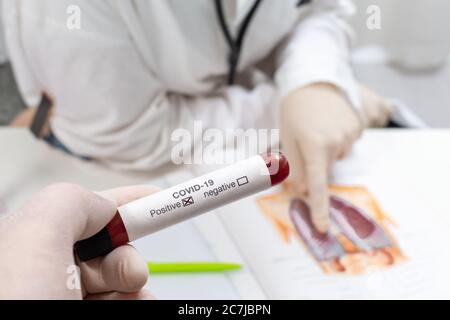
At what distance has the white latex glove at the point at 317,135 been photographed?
48 cm

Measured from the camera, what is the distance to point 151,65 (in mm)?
550

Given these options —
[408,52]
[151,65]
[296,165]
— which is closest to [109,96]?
[151,65]

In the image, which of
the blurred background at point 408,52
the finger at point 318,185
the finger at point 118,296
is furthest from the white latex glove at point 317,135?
the blurred background at point 408,52

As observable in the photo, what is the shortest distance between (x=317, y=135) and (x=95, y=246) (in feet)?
0.91

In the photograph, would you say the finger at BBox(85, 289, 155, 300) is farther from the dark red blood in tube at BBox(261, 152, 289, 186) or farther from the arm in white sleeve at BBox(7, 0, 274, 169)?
the arm in white sleeve at BBox(7, 0, 274, 169)

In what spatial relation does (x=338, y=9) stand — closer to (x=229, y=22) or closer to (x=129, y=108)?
(x=229, y=22)

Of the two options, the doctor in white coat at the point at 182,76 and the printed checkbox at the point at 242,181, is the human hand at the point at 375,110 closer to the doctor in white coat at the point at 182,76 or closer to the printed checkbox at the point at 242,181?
the doctor in white coat at the point at 182,76

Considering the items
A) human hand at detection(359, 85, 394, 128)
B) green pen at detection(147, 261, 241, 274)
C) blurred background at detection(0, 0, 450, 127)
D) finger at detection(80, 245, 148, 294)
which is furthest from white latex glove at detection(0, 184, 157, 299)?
blurred background at detection(0, 0, 450, 127)

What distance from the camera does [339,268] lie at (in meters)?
0.42

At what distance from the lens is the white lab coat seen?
0.49m

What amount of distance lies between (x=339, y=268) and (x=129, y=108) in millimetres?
256

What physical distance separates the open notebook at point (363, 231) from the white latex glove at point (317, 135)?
2cm

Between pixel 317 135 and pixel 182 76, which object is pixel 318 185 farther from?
pixel 182 76
